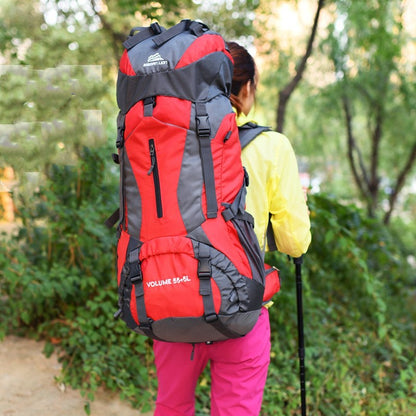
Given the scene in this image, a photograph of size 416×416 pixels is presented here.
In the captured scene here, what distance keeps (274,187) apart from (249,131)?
22 centimetres

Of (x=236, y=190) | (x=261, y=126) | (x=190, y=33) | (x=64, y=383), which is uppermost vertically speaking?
(x=190, y=33)

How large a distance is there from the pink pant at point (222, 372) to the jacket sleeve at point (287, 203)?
0.96ft

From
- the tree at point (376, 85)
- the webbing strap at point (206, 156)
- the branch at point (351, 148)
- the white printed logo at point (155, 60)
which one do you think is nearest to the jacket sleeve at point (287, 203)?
the webbing strap at point (206, 156)

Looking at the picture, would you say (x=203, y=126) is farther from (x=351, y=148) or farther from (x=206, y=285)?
(x=351, y=148)

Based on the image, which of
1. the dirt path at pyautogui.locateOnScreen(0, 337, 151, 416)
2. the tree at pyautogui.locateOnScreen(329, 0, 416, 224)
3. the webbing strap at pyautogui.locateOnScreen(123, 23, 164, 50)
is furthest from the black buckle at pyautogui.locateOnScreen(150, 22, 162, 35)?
the tree at pyautogui.locateOnScreen(329, 0, 416, 224)

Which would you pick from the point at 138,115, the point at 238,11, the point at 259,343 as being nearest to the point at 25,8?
the point at 238,11

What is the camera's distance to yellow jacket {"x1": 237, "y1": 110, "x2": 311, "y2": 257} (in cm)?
181

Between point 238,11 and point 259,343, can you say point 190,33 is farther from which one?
point 238,11

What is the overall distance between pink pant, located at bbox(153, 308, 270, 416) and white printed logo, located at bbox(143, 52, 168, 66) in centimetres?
97

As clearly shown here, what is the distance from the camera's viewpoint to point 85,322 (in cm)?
334

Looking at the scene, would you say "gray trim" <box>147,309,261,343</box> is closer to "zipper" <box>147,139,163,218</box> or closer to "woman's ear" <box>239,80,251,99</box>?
"zipper" <box>147,139,163,218</box>

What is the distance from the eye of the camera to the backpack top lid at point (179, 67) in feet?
5.39

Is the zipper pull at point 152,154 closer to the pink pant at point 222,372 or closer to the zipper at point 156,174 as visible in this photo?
the zipper at point 156,174

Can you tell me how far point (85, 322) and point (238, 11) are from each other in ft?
18.0
